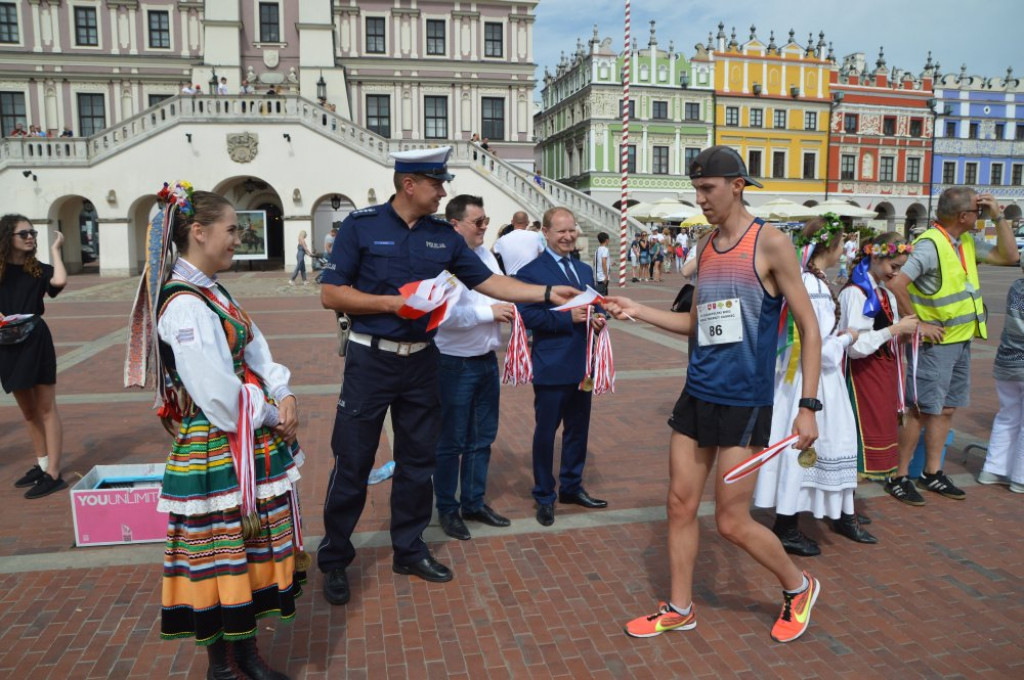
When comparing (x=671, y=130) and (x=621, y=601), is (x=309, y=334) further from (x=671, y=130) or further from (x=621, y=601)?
(x=671, y=130)

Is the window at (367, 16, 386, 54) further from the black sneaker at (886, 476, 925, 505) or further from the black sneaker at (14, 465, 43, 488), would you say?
the black sneaker at (886, 476, 925, 505)

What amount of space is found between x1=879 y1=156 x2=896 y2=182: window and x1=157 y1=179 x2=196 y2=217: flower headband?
60012mm

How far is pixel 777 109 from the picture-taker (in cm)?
5191

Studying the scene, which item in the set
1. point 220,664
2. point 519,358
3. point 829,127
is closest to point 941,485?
point 519,358

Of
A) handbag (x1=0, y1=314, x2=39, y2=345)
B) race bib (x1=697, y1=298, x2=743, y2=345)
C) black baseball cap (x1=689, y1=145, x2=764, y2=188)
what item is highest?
black baseball cap (x1=689, y1=145, x2=764, y2=188)

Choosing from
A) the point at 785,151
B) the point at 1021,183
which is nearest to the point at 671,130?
the point at 785,151

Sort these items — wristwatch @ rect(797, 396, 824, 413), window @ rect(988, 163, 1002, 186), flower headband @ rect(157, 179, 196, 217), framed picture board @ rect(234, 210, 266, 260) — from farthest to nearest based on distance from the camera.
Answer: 1. window @ rect(988, 163, 1002, 186)
2. framed picture board @ rect(234, 210, 266, 260)
3. wristwatch @ rect(797, 396, 824, 413)
4. flower headband @ rect(157, 179, 196, 217)

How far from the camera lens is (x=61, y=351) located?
11320mm

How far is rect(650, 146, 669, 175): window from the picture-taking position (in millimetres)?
49750

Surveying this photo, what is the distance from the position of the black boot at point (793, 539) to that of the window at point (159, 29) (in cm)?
3743

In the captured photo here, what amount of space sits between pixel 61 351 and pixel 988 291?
75.7 feet

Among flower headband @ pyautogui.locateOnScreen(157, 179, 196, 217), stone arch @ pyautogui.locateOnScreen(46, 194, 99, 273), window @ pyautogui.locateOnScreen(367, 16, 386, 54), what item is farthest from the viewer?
window @ pyautogui.locateOnScreen(367, 16, 386, 54)

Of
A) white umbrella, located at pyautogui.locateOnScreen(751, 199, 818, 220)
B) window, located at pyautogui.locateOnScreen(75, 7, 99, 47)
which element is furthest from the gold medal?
window, located at pyautogui.locateOnScreen(75, 7, 99, 47)

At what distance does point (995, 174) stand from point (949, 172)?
4.48m
